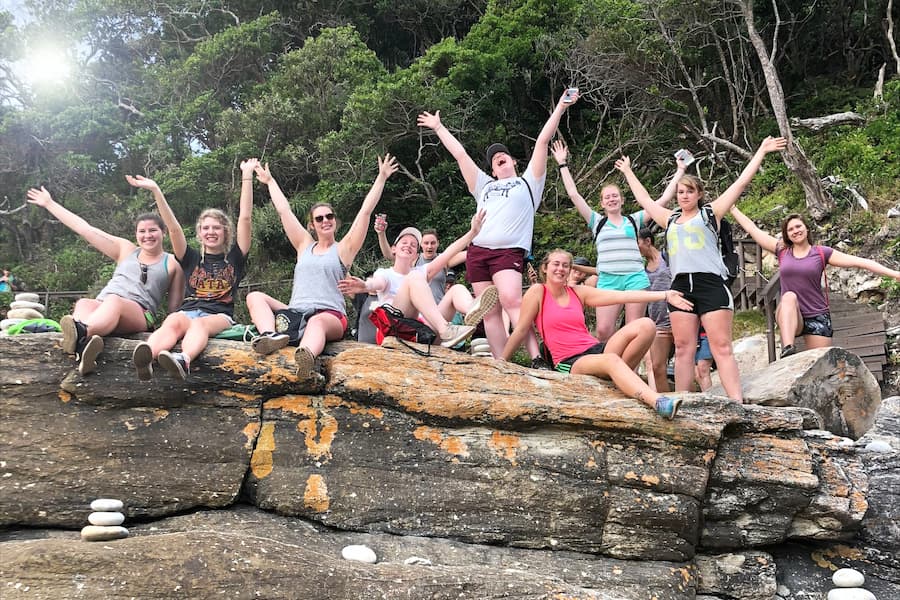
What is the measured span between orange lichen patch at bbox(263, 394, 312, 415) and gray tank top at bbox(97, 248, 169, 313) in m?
1.31

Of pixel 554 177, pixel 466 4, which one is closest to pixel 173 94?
pixel 466 4

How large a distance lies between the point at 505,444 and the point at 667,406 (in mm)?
1234

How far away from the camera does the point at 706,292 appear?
5.72 meters

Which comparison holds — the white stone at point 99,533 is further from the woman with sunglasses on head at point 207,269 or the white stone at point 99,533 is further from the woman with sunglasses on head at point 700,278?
the woman with sunglasses on head at point 700,278

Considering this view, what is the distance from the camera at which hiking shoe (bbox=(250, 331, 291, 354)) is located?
5.17 meters

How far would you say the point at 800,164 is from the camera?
14.4 meters

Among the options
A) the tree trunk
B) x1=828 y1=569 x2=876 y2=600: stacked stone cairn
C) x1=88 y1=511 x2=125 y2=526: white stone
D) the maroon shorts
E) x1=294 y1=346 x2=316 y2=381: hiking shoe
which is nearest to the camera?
x1=88 y1=511 x2=125 y2=526: white stone

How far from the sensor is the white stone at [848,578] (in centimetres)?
505

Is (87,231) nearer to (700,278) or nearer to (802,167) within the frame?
(700,278)

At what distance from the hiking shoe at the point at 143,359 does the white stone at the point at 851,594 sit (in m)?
4.98

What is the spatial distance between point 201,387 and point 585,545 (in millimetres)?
3105

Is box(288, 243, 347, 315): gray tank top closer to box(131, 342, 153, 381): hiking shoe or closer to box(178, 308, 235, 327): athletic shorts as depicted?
box(178, 308, 235, 327): athletic shorts

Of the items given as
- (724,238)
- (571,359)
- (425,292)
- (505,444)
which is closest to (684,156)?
(724,238)

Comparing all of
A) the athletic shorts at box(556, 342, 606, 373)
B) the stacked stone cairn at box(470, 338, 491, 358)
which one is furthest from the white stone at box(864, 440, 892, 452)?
the stacked stone cairn at box(470, 338, 491, 358)
